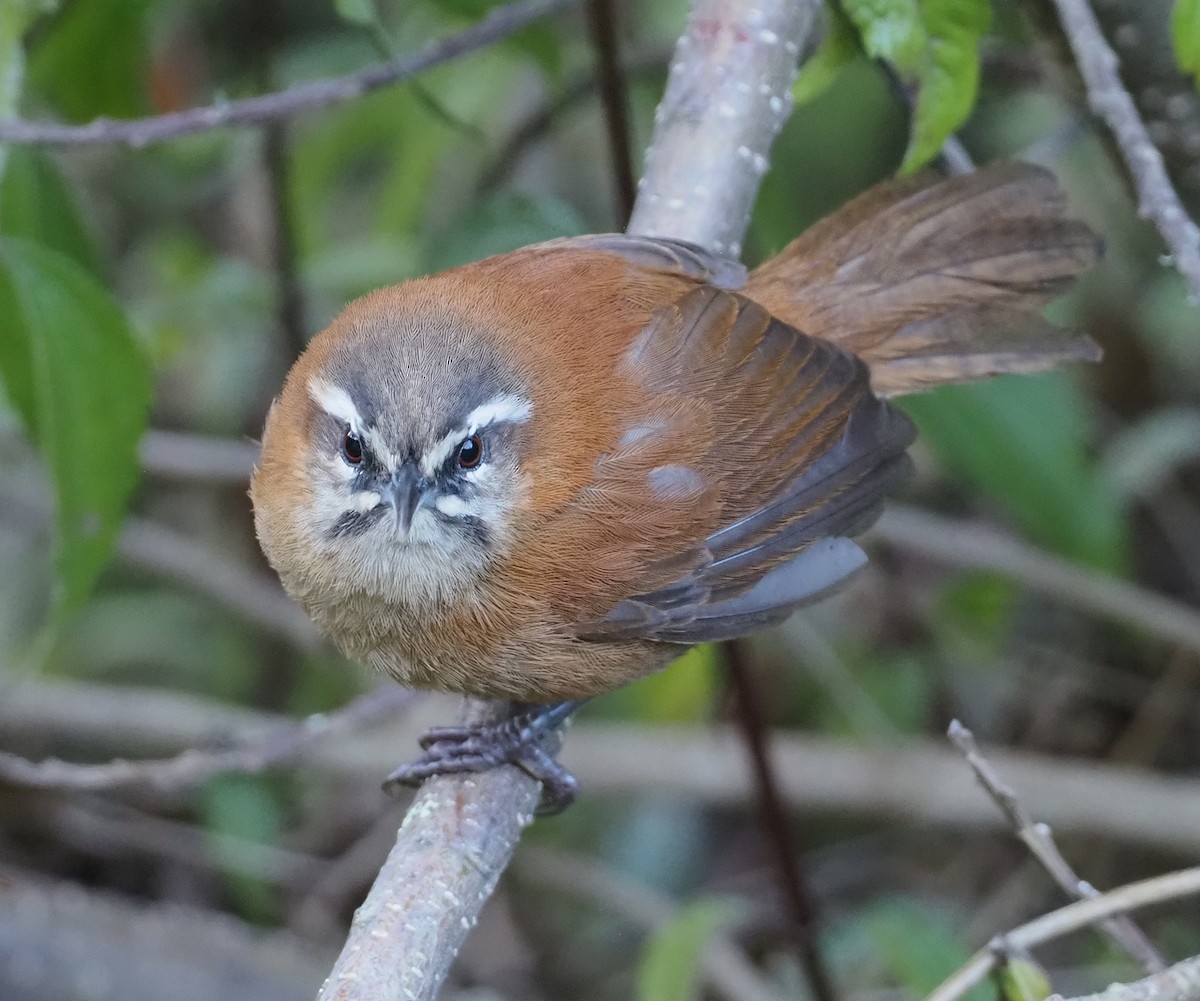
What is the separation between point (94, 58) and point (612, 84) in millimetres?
1228

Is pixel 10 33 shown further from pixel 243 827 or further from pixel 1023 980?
pixel 243 827

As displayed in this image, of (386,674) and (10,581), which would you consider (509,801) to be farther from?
(10,581)

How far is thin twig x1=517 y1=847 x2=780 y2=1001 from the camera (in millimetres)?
4245

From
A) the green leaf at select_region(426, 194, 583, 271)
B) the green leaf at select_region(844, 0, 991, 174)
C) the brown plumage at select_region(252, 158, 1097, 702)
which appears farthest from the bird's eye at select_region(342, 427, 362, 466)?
the green leaf at select_region(844, 0, 991, 174)

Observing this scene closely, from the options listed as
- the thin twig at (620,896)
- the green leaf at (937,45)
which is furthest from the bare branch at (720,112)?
the thin twig at (620,896)

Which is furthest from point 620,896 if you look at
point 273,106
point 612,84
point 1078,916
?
point 273,106

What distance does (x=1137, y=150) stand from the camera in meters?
2.09

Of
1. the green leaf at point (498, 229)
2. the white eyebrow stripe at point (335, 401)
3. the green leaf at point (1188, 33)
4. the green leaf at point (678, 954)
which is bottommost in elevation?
the green leaf at point (678, 954)

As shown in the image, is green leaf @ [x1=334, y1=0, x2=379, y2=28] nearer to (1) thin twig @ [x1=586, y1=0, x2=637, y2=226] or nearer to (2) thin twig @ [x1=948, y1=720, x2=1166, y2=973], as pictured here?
(1) thin twig @ [x1=586, y1=0, x2=637, y2=226]

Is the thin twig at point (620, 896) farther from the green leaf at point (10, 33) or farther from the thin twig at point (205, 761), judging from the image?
the green leaf at point (10, 33)

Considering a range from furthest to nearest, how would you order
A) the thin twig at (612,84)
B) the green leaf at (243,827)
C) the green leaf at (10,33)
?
the green leaf at (243,827) < the thin twig at (612,84) < the green leaf at (10,33)

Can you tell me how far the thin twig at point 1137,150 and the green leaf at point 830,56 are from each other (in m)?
0.40

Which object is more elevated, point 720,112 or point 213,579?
point 213,579

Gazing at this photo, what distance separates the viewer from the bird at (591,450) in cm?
273
